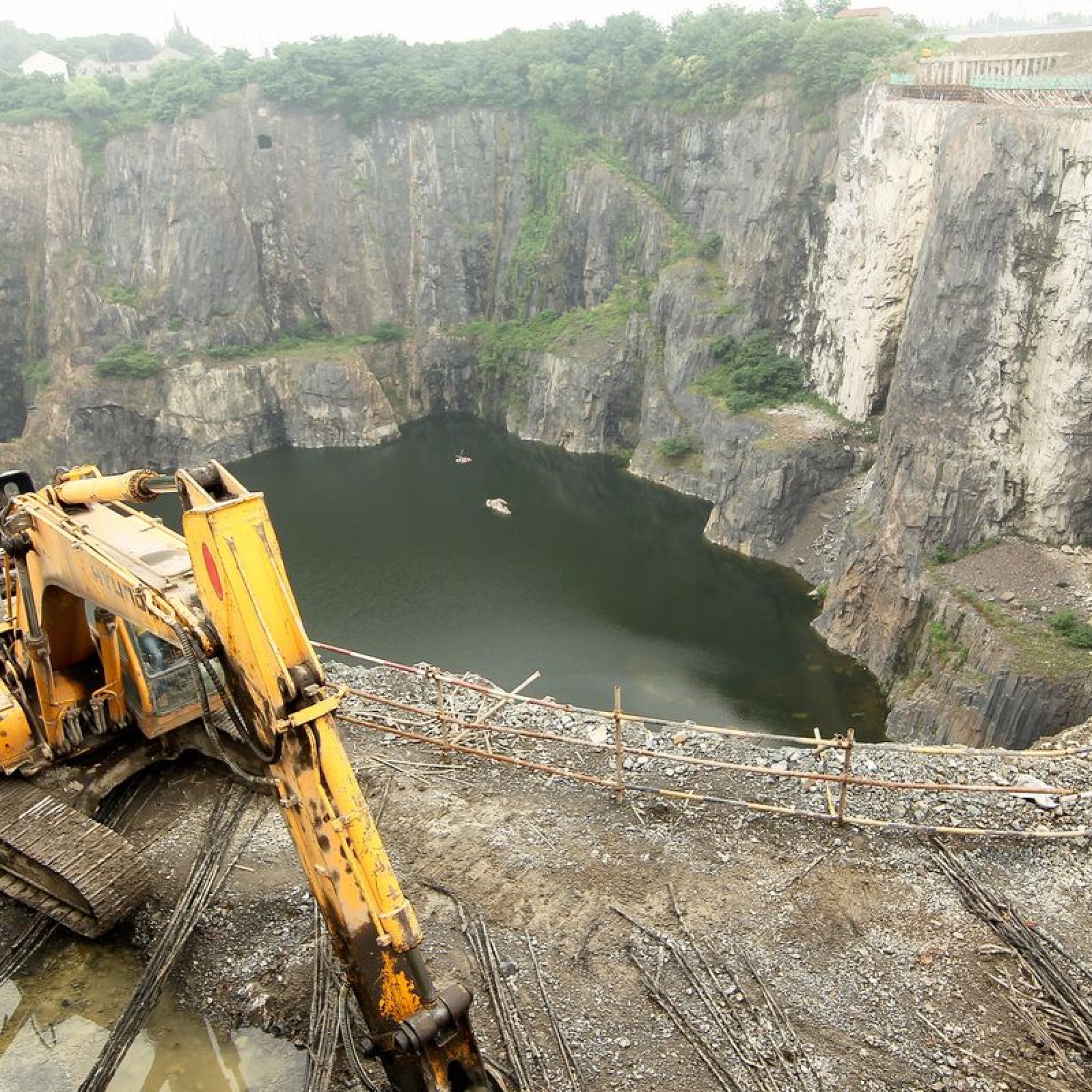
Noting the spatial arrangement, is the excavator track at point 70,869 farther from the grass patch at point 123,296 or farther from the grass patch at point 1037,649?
the grass patch at point 123,296

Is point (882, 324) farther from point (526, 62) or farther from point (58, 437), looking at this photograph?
point (58, 437)

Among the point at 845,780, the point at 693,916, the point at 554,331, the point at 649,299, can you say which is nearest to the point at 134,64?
the point at 554,331

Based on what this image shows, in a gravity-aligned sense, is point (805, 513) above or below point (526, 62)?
below

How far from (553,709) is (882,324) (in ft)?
82.4

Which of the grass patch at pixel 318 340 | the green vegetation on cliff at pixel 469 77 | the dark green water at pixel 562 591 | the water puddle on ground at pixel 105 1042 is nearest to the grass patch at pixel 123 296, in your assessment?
the grass patch at pixel 318 340

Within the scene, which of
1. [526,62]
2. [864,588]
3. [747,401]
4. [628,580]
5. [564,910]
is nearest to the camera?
[564,910]

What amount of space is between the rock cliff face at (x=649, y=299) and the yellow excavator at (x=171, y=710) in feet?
59.1

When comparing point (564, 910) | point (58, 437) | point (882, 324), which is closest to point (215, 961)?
point (564, 910)

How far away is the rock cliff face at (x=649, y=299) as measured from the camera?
24.8 m

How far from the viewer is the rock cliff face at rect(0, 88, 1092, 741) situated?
24.8m

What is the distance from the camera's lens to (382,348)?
52781 millimetres

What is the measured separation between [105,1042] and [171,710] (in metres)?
3.45

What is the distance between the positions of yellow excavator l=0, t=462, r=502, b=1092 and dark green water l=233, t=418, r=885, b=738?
14.2 metres

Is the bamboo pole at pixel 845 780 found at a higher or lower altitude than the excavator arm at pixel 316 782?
lower
